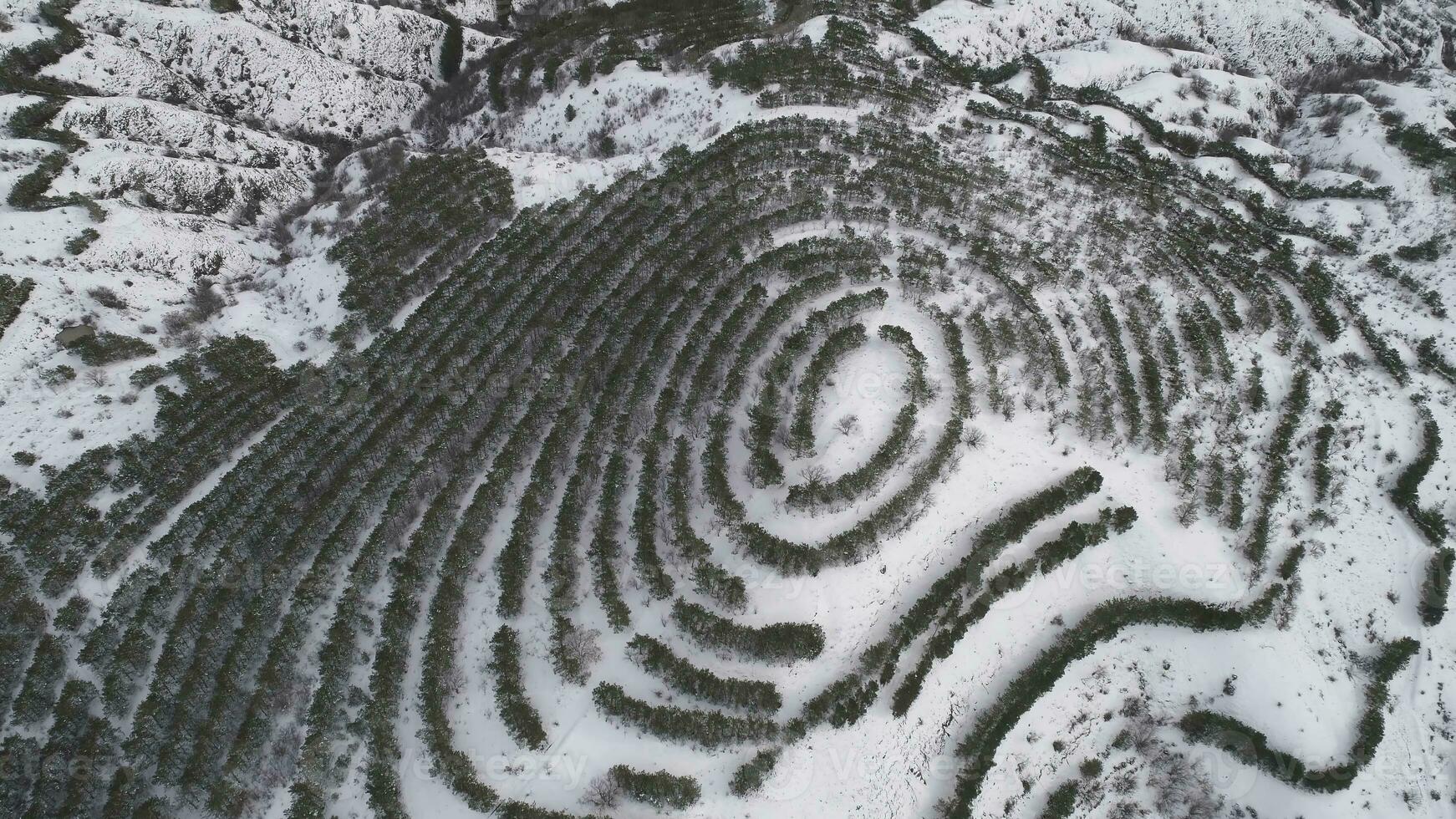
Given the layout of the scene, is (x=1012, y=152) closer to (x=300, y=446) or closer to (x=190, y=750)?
(x=300, y=446)

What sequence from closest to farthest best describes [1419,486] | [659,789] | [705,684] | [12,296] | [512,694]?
[659,789], [705,684], [512,694], [1419,486], [12,296]

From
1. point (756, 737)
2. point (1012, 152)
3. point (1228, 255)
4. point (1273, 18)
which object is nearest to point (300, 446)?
point (756, 737)

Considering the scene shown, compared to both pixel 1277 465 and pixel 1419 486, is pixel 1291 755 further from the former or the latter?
pixel 1419 486

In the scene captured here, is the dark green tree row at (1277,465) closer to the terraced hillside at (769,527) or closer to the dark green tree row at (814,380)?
the terraced hillside at (769,527)

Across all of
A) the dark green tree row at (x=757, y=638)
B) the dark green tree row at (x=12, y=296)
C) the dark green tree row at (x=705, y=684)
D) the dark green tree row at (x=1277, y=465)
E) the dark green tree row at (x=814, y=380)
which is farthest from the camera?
the dark green tree row at (x=12, y=296)

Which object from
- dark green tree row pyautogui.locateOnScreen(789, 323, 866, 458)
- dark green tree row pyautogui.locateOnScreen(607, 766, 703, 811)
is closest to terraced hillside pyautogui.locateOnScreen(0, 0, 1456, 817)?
dark green tree row pyautogui.locateOnScreen(607, 766, 703, 811)

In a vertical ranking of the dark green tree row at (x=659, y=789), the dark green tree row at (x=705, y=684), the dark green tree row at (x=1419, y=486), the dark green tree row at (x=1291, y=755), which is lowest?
the dark green tree row at (x=659, y=789)

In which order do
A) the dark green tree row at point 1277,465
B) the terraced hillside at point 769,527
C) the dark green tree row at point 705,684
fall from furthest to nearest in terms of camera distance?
the dark green tree row at point 1277,465
the dark green tree row at point 705,684
the terraced hillside at point 769,527

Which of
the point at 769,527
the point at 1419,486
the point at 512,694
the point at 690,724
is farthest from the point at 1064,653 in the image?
the point at 1419,486

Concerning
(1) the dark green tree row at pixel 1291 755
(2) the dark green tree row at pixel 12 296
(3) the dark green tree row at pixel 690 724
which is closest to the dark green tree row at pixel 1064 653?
(1) the dark green tree row at pixel 1291 755
